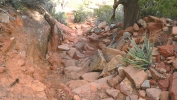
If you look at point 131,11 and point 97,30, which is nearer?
point 131,11

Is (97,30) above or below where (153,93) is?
above

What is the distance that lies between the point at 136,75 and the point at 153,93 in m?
0.47

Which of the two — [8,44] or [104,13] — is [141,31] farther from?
[104,13]

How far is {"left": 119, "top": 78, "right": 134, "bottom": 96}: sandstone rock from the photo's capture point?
388cm

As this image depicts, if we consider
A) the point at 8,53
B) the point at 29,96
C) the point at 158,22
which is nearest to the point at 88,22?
the point at 158,22

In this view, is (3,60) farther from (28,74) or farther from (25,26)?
(25,26)

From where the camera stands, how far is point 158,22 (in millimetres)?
5305

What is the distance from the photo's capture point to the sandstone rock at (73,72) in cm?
502

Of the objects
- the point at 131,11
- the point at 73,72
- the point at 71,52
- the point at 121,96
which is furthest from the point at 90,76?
the point at 131,11

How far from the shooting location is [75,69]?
5.32 m

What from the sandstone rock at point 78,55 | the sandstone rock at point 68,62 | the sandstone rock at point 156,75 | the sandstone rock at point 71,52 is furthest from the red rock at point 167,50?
the sandstone rock at point 71,52

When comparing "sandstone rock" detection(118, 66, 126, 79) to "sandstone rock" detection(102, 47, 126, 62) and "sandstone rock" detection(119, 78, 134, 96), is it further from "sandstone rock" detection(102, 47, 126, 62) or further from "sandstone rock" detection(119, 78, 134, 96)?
"sandstone rock" detection(102, 47, 126, 62)

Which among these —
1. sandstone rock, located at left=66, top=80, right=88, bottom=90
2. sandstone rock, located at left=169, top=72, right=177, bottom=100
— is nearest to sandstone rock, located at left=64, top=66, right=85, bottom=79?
sandstone rock, located at left=66, top=80, right=88, bottom=90

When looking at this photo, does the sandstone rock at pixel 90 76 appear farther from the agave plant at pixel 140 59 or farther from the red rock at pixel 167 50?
the red rock at pixel 167 50
